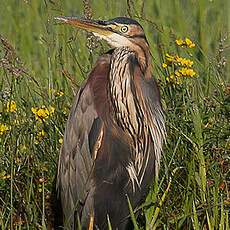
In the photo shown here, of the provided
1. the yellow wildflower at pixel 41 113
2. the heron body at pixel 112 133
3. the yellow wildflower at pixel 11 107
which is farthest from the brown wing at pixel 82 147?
the yellow wildflower at pixel 11 107

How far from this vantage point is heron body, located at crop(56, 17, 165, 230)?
380 centimetres

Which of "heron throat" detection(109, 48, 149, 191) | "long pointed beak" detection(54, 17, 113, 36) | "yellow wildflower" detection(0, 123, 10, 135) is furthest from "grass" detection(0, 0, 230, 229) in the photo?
"long pointed beak" detection(54, 17, 113, 36)

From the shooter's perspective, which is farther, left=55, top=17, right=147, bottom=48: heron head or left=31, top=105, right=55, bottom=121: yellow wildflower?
left=31, top=105, right=55, bottom=121: yellow wildflower

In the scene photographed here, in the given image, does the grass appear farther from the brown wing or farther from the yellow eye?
the yellow eye

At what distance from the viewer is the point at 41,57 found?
639cm

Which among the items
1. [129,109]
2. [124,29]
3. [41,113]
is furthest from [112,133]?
[124,29]

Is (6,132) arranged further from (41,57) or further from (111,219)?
(41,57)

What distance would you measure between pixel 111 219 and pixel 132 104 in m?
0.54

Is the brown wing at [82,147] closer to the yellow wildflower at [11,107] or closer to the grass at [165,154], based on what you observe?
the grass at [165,154]

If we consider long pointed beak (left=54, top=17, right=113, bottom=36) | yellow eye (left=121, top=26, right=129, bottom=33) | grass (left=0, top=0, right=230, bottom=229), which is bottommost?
grass (left=0, top=0, right=230, bottom=229)

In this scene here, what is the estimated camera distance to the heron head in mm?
3732

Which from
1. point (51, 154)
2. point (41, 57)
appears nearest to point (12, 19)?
point (41, 57)

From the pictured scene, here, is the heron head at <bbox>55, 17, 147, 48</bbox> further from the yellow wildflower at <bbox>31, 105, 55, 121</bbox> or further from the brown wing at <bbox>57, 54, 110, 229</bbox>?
the yellow wildflower at <bbox>31, 105, 55, 121</bbox>

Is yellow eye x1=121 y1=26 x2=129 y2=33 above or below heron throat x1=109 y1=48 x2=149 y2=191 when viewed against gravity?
above
